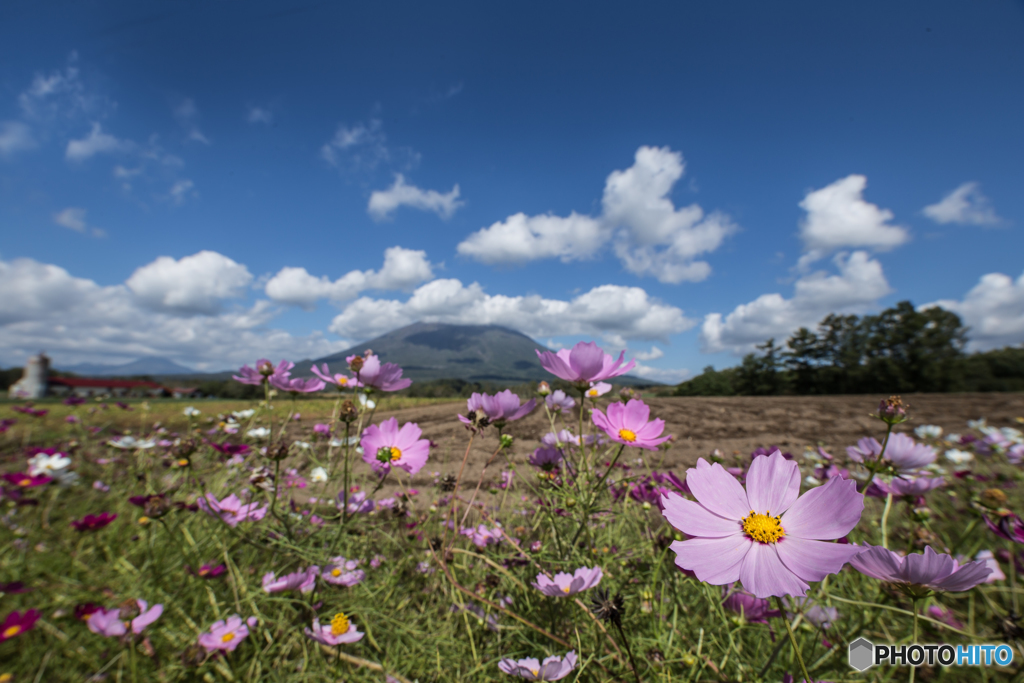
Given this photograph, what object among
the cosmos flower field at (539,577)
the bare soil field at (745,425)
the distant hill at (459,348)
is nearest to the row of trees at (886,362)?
the bare soil field at (745,425)

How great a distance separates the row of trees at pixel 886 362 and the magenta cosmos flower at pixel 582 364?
1464 cm

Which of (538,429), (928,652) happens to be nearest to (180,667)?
(928,652)

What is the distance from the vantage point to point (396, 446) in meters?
0.89

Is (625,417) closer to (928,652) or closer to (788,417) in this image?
(928,652)

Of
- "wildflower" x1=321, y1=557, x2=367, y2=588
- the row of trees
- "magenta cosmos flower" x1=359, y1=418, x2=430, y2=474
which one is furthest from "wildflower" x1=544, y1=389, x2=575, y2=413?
the row of trees

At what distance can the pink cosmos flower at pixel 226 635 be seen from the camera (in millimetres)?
793

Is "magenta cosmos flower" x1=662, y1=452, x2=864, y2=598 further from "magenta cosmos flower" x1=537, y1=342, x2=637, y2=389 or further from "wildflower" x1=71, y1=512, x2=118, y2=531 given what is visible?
"wildflower" x1=71, y1=512, x2=118, y2=531

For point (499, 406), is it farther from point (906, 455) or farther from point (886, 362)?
point (886, 362)

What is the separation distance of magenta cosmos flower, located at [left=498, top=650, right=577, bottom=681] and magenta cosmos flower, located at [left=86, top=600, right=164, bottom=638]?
2.75 ft

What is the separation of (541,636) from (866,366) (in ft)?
75.6

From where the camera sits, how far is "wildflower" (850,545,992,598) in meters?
0.42

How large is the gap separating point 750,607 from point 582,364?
2.01 feet

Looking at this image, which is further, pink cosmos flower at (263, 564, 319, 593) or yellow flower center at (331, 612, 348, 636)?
pink cosmos flower at (263, 564, 319, 593)

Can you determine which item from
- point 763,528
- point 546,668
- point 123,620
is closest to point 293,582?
point 123,620
